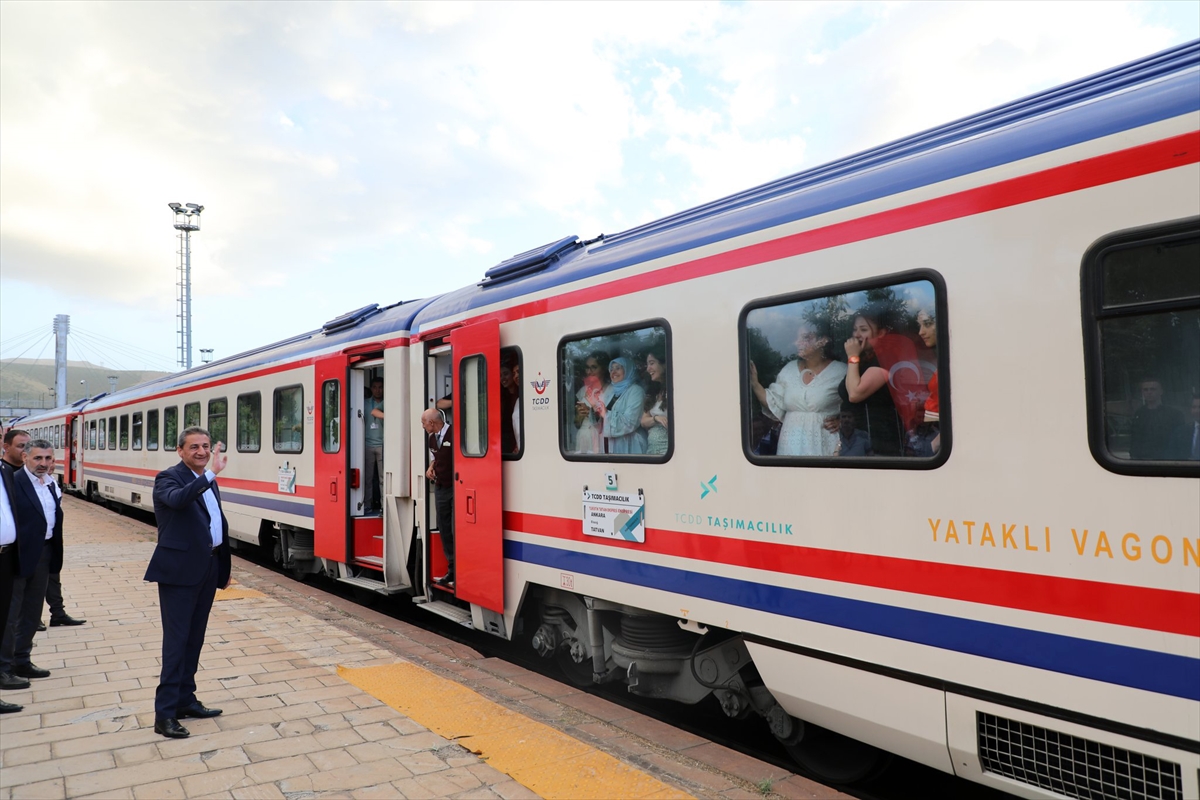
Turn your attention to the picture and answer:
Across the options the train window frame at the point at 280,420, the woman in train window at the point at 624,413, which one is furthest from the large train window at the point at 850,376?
the train window frame at the point at 280,420

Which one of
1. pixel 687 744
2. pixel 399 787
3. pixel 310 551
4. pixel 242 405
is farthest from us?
pixel 242 405

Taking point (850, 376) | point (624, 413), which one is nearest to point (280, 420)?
point (624, 413)

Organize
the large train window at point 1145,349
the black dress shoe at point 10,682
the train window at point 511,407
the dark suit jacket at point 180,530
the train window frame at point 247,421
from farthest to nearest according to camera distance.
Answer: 1. the train window frame at point 247,421
2. the train window at point 511,407
3. the black dress shoe at point 10,682
4. the dark suit jacket at point 180,530
5. the large train window at point 1145,349

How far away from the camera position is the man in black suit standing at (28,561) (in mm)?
5387

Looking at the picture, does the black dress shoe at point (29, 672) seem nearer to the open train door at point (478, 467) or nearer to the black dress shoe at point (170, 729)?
the black dress shoe at point (170, 729)

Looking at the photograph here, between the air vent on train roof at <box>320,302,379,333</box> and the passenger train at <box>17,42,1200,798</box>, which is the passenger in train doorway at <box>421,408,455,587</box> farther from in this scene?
the air vent on train roof at <box>320,302,379,333</box>

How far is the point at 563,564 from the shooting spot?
17.9ft

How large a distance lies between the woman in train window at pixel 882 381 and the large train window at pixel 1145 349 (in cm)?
72

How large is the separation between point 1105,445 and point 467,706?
146 inches

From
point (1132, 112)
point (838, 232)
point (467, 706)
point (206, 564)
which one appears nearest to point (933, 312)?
point (838, 232)

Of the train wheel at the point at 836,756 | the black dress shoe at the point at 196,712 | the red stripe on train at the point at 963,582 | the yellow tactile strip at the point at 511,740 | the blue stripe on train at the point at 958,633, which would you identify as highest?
the red stripe on train at the point at 963,582

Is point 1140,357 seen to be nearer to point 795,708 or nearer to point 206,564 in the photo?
point 795,708

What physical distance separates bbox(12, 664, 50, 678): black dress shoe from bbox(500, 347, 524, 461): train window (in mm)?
3520

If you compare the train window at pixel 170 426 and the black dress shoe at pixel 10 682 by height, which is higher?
the train window at pixel 170 426
